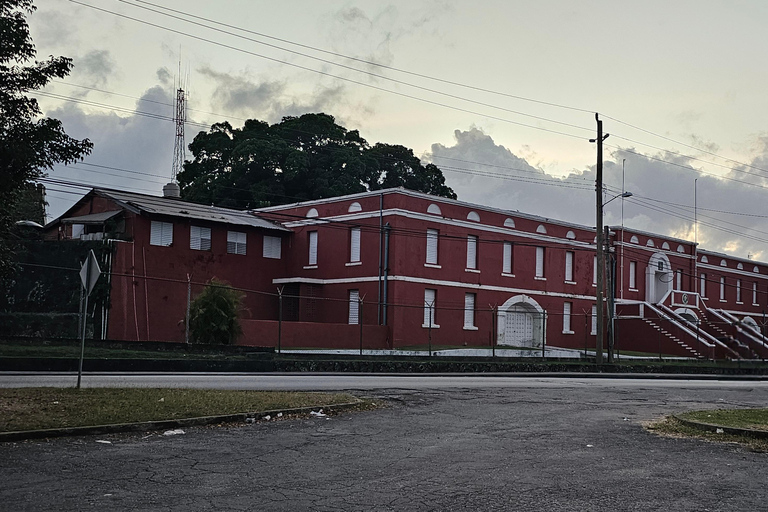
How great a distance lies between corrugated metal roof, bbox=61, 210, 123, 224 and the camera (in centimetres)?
3797

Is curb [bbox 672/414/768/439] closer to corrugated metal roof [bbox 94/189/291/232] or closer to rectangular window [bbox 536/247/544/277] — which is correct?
corrugated metal roof [bbox 94/189/291/232]

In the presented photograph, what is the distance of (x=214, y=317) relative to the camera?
31469 mm

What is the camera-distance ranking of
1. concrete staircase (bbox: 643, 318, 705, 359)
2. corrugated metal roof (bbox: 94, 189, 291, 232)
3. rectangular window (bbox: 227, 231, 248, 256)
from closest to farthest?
corrugated metal roof (bbox: 94, 189, 291, 232) → rectangular window (bbox: 227, 231, 248, 256) → concrete staircase (bbox: 643, 318, 705, 359)

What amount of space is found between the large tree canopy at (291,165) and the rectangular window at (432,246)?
720 inches

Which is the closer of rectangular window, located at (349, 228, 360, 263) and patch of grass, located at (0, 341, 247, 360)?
patch of grass, located at (0, 341, 247, 360)

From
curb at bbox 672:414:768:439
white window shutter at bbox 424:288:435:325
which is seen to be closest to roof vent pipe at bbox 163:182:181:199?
white window shutter at bbox 424:288:435:325

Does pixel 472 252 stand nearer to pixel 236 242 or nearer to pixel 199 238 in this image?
pixel 236 242

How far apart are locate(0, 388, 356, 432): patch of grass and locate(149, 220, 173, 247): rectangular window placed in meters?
23.4

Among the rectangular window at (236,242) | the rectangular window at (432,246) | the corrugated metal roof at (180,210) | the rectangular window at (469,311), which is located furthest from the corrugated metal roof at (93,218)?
the rectangular window at (469,311)

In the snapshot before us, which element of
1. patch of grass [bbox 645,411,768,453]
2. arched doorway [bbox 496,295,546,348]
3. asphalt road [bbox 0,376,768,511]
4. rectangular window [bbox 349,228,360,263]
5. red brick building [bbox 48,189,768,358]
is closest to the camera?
asphalt road [bbox 0,376,768,511]

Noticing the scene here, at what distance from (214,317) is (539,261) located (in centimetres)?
2466

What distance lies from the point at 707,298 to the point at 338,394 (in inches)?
2222

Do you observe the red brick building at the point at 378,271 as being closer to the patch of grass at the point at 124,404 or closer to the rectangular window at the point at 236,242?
the rectangular window at the point at 236,242

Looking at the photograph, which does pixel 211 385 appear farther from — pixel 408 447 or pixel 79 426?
pixel 408 447
